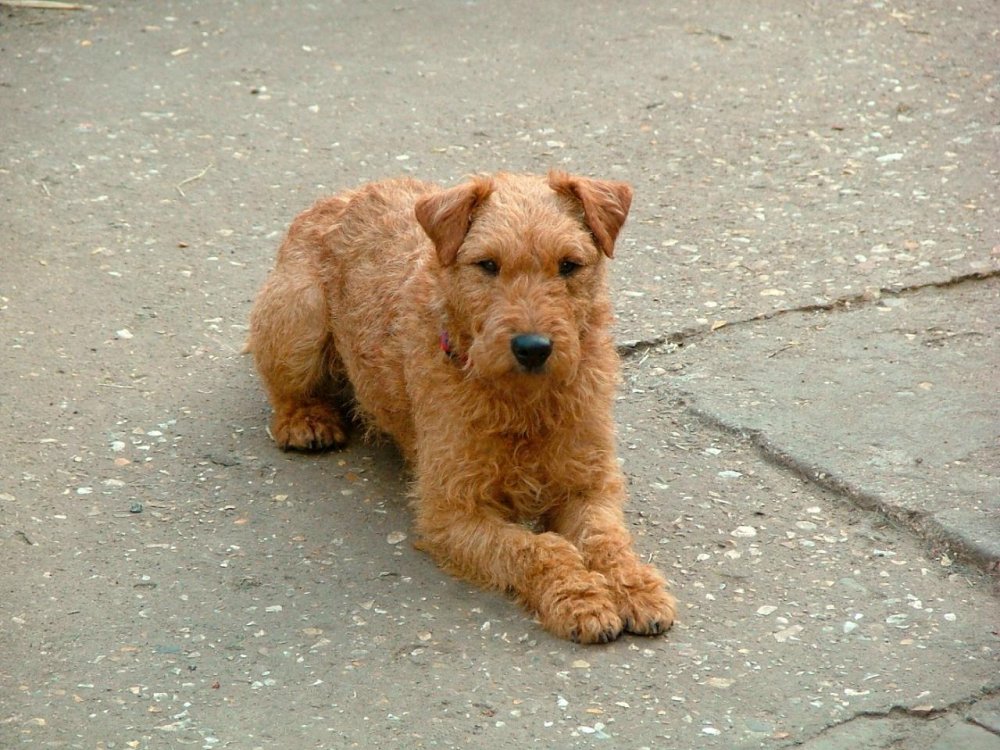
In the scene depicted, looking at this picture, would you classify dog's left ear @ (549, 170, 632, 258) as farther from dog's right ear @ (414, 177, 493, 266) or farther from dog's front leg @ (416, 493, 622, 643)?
dog's front leg @ (416, 493, 622, 643)

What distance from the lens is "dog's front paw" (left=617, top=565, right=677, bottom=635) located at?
4.60 metres

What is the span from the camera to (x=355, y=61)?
9.97m

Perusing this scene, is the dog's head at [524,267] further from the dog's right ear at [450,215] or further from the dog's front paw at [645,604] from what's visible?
the dog's front paw at [645,604]

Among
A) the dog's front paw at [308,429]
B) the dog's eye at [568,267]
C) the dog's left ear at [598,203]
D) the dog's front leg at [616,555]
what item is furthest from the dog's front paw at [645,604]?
the dog's front paw at [308,429]

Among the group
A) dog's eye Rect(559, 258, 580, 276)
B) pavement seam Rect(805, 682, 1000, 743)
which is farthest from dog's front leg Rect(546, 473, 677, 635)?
dog's eye Rect(559, 258, 580, 276)

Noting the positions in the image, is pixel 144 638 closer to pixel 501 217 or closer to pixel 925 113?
pixel 501 217

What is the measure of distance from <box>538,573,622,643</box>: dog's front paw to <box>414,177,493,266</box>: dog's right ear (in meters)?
1.24

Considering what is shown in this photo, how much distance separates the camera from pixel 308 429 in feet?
19.6

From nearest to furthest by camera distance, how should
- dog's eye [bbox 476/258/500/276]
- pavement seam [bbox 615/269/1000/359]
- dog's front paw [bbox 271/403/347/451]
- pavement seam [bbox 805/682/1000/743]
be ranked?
pavement seam [bbox 805/682/1000/743], dog's eye [bbox 476/258/500/276], dog's front paw [bbox 271/403/347/451], pavement seam [bbox 615/269/1000/359]

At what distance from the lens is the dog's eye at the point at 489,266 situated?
4.82m

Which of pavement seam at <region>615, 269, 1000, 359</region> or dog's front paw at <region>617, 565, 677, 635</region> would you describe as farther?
pavement seam at <region>615, 269, 1000, 359</region>

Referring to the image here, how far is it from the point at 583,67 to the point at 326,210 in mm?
4109

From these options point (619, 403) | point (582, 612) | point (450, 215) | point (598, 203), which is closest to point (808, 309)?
point (619, 403)

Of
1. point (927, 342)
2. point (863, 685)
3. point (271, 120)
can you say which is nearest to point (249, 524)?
point (863, 685)
